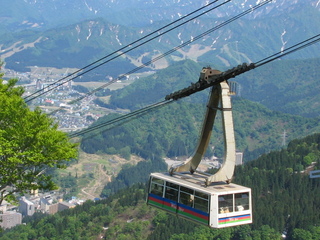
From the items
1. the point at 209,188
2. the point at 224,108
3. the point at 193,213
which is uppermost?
the point at 224,108

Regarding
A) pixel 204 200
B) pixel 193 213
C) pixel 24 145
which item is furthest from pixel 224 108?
pixel 24 145

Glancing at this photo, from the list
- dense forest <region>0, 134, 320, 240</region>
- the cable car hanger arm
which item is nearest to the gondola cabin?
the cable car hanger arm

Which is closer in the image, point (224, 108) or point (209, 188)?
point (209, 188)

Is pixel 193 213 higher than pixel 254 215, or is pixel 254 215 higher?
pixel 193 213

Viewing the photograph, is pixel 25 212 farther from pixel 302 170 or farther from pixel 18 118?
pixel 18 118

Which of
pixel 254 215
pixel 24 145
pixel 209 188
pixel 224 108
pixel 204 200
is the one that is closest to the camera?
pixel 204 200

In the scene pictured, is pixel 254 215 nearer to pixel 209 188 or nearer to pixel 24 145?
pixel 209 188
